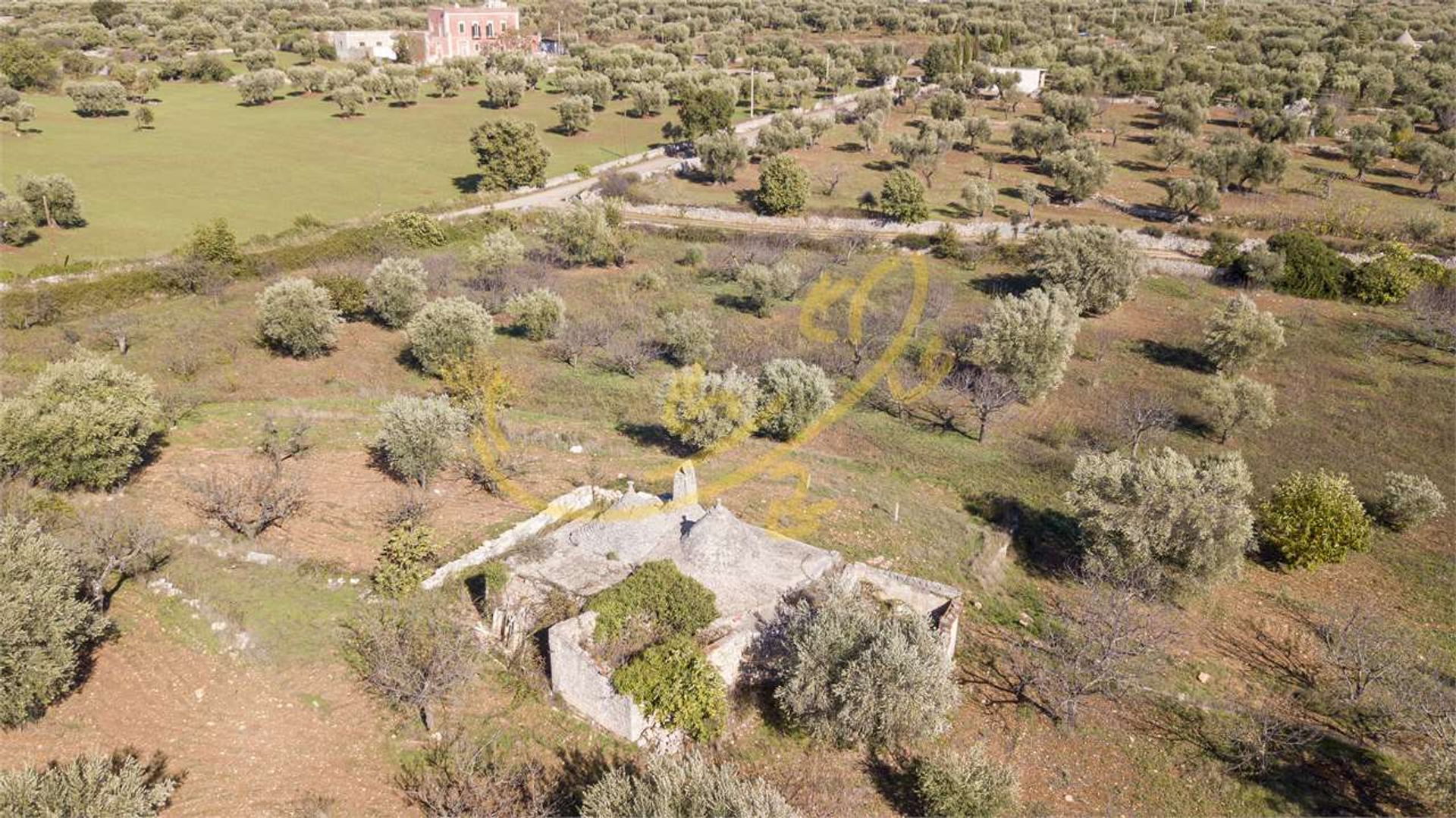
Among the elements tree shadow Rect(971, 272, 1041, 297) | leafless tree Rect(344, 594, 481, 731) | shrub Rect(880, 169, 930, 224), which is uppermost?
shrub Rect(880, 169, 930, 224)

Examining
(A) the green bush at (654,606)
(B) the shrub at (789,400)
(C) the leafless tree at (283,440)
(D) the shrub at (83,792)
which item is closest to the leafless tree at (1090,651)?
(A) the green bush at (654,606)

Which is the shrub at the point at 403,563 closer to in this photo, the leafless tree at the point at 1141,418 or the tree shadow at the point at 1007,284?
the leafless tree at the point at 1141,418

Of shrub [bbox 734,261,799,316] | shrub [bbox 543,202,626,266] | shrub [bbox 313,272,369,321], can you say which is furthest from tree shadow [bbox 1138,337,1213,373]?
shrub [bbox 313,272,369,321]

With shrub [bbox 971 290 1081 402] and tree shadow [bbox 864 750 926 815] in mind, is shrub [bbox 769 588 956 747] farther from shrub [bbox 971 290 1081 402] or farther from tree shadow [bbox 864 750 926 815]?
shrub [bbox 971 290 1081 402]

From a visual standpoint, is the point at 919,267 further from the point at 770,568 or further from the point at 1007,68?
the point at 1007,68

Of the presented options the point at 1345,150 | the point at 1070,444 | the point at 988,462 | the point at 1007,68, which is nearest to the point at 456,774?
the point at 988,462

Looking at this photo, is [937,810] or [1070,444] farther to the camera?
[1070,444]

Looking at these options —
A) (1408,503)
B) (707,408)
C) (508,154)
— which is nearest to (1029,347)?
(1408,503)
